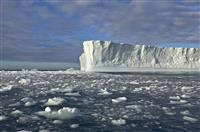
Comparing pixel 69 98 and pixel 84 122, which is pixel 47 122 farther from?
pixel 69 98

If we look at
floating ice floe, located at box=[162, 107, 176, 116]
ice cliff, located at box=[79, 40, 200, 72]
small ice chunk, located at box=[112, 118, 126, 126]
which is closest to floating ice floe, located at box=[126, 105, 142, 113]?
floating ice floe, located at box=[162, 107, 176, 116]

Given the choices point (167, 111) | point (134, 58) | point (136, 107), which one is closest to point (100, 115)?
point (136, 107)

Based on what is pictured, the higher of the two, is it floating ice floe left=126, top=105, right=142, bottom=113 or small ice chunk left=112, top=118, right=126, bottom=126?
floating ice floe left=126, top=105, right=142, bottom=113

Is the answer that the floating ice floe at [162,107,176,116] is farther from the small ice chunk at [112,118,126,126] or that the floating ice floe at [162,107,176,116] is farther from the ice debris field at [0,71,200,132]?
the small ice chunk at [112,118,126,126]

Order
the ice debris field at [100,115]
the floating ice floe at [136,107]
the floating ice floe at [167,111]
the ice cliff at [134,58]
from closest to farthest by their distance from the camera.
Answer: the ice debris field at [100,115], the floating ice floe at [167,111], the floating ice floe at [136,107], the ice cliff at [134,58]

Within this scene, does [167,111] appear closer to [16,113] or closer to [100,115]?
[100,115]

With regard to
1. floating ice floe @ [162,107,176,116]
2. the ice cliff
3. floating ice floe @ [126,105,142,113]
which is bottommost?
floating ice floe @ [162,107,176,116]

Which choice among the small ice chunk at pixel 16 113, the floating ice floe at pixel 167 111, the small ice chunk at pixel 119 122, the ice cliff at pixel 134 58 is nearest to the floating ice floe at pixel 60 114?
the small ice chunk at pixel 16 113

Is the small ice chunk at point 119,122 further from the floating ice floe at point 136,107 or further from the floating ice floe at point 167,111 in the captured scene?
the floating ice floe at point 167,111

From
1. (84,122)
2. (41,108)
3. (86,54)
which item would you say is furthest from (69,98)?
(86,54)

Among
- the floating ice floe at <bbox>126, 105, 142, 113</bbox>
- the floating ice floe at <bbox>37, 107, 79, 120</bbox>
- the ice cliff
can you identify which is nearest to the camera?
the floating ice floe at <bbox>37, 107, 79, 120</bbox>
